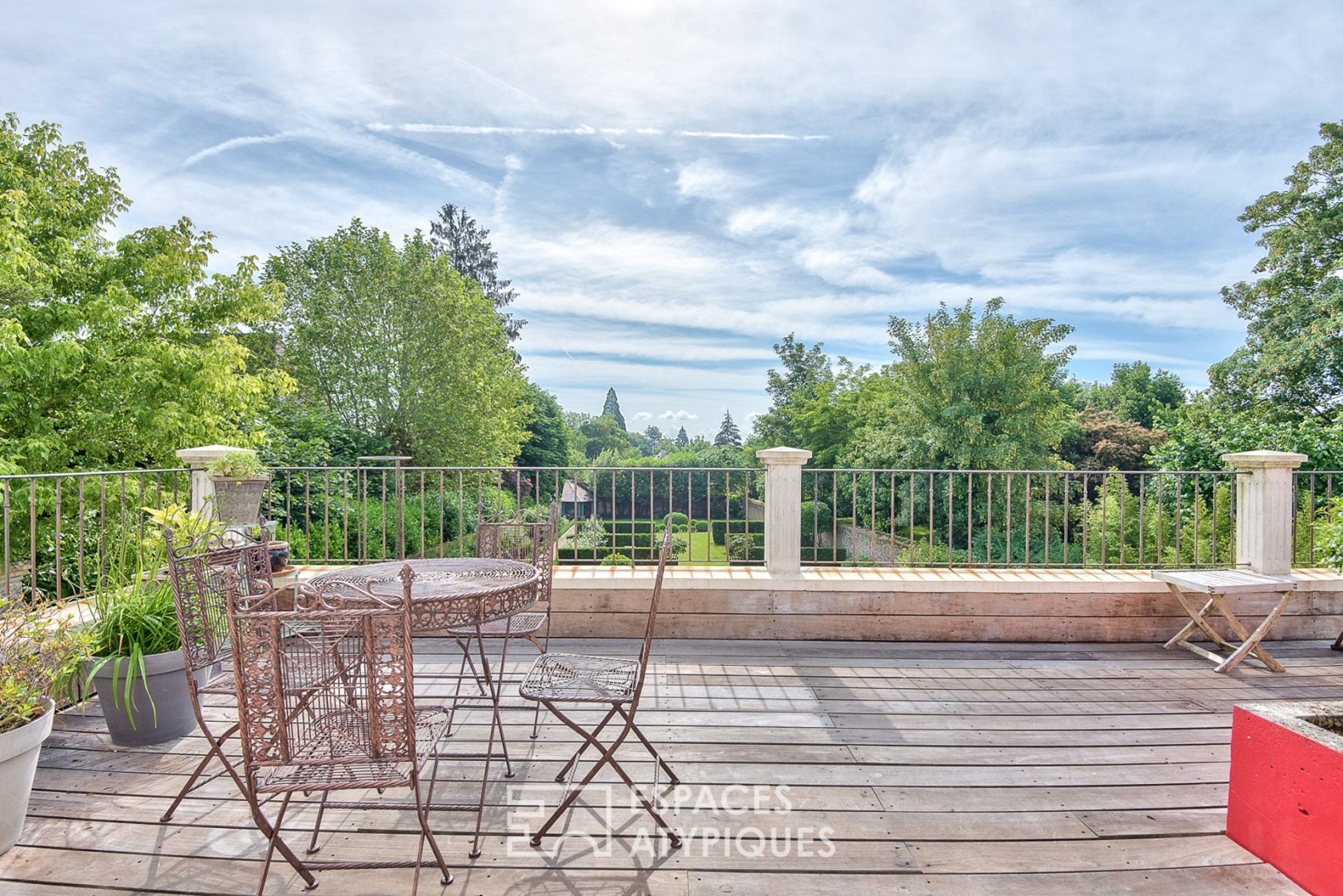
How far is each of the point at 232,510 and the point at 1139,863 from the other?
463 centimetres

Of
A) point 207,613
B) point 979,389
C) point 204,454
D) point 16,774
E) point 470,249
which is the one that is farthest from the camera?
point 470,249

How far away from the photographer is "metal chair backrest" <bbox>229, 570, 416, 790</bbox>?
1.56 metres

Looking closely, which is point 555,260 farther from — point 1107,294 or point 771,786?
point 771,786

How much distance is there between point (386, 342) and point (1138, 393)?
33275mm

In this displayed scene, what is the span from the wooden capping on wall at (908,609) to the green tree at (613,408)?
175ft

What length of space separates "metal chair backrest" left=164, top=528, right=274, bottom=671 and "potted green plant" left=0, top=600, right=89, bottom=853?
361 millimetres

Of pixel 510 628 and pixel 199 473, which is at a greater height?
pixel 199 473

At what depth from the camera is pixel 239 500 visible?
399 centimetres

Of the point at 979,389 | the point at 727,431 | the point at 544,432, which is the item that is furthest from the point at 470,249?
the point at 727,431

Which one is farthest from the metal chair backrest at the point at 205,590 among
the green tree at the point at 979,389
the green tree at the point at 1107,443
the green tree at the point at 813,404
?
the green tree at the point at 1107,443

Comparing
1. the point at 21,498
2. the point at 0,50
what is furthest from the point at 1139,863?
the point at 0,50

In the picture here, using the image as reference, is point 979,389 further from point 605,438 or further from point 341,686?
point 605,438

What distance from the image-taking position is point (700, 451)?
45312 millimetres

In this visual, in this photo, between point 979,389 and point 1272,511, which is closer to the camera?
point 1272,511
